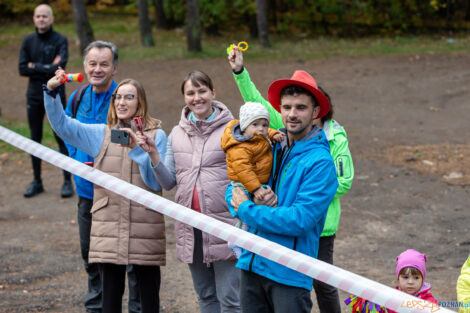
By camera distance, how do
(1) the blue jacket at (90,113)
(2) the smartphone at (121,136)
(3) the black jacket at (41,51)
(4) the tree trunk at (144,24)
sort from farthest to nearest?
1. (4) the tree trunk at (144,24)
2. (3) the black jacket at (41,51)
3. (1) the blue jacket at (90,113)
4. (2) the smartphone at (121,136)

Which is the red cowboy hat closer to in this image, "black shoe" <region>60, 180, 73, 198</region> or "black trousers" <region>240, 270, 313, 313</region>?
"black trousers" <region>240, 270, 313, 313</region>

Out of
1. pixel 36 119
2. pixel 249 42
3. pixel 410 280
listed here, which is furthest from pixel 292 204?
pixel 249 42

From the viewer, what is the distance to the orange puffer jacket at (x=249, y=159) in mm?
3496

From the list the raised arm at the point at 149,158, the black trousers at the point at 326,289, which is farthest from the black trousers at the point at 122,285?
the black trousers at the point at 326,289

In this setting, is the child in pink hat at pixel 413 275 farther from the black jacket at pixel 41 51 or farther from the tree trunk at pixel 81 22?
the tree trunk at pixel 81 22

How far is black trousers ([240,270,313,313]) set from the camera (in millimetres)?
3430

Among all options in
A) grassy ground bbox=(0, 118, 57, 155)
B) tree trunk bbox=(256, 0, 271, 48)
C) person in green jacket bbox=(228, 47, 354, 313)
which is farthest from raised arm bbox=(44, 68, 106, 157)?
tree trunk bbox=(256, 0, 271, 48)

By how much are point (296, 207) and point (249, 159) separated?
0.41m

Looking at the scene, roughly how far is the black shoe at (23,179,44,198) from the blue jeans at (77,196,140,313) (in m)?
4.13

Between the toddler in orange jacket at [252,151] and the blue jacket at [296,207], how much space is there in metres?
0.09

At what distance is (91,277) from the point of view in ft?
17.7

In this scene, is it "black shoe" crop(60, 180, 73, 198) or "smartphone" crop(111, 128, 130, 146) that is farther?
"black shoe" crop(60, 180, 73, 198)

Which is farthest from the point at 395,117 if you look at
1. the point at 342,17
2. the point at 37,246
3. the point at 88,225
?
the point at 342,17

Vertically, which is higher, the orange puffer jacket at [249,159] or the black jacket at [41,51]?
the black jacket at [41,51]
